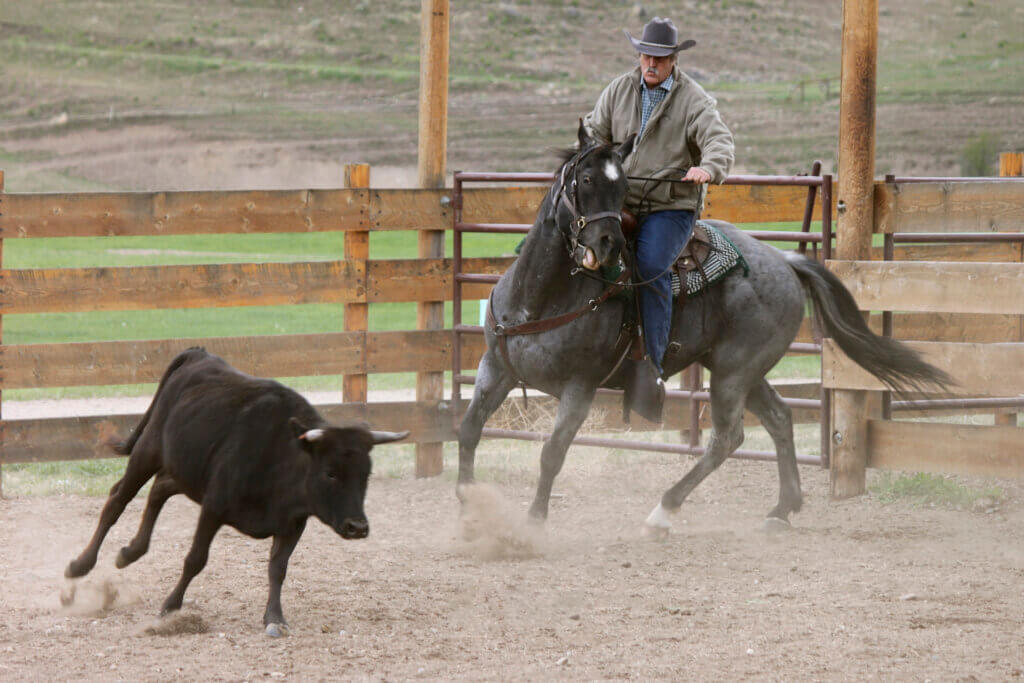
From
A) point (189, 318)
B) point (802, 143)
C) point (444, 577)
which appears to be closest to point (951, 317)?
point (444, 577)

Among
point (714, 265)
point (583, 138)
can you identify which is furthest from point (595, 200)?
point (714, 265)

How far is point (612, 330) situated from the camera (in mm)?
6633

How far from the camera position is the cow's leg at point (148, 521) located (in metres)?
5.41

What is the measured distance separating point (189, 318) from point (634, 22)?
120ft

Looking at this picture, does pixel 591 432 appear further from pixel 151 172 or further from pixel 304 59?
pixel 304 59

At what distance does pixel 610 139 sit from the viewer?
7.00 m

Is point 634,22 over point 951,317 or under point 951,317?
over

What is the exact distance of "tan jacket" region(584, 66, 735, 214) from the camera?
668cm

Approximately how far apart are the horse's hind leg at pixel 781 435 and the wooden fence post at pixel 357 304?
252 cm

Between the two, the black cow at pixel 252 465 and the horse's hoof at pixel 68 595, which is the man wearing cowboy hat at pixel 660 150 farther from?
the horse's hoof at pixel 68 595

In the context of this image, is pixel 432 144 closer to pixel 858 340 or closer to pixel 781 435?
pixel 781 435

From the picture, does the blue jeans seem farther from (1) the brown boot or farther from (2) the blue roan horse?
(2) the blue roan horse

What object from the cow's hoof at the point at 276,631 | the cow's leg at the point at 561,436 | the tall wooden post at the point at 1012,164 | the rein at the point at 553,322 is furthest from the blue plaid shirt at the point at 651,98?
the tall wooden post at the point at 1012,164

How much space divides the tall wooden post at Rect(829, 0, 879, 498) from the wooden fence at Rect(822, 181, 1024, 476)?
0.10 meters
